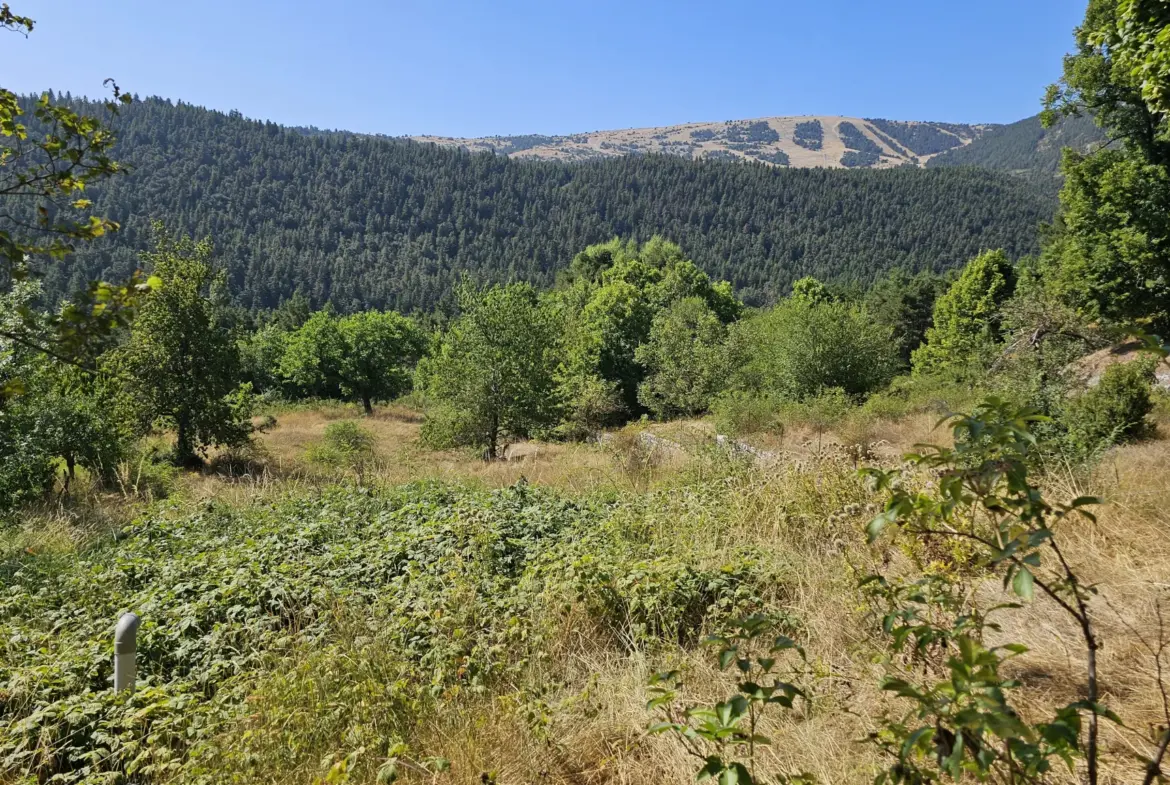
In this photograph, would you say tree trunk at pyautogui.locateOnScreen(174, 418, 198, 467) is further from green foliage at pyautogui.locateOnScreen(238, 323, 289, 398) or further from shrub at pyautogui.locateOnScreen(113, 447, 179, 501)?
green foliage at pyautogui.locateOnScreen(238, 323, 289, 398)

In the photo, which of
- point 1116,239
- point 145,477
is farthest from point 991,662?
point 1116,239

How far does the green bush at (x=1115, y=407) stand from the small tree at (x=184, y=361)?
18.2 metres

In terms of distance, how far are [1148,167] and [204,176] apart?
204658mm

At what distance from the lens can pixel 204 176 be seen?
170625 mm

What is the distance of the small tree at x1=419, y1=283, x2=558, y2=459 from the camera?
18578mm

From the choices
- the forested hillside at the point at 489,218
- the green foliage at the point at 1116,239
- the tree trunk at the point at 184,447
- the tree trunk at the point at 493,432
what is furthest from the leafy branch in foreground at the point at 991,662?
the forested hillside at the point at 489,218

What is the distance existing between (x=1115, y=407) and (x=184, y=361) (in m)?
19.5

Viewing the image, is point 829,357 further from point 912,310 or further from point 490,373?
point 912,310

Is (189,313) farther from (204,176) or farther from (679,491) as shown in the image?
(204,176)

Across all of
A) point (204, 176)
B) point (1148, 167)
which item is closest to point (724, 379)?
point (1148, 167)

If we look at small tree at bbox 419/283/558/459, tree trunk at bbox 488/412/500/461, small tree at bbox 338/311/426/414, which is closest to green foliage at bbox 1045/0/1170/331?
small tree at bbox 419/283/558/459

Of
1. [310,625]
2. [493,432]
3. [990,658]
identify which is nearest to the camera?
[990,658]

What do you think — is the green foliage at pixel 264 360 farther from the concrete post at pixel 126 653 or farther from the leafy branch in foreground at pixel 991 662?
the leafy branch in foreground at pixel 991 662

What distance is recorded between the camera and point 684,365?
29469 millimetres
